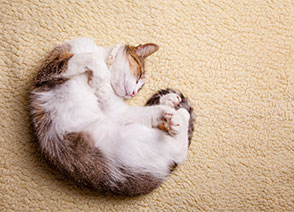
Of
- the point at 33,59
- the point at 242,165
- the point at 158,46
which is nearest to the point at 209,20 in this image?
the point at 158,46

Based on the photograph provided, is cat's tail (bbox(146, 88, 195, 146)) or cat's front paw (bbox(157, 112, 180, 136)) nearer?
cat's front paw (bbox(157, 112, 180, 136))

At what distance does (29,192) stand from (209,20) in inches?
75.2

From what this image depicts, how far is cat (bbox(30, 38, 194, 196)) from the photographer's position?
5.97 ft

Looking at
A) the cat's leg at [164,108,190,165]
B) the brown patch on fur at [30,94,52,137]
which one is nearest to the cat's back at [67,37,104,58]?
the brown patch on fur at [30,94,52,137]

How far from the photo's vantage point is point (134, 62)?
2.13 metres

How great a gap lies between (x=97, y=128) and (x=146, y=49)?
0.71m

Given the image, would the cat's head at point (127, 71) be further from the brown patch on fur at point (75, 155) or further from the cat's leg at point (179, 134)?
the cat's leg at point (179, 134)

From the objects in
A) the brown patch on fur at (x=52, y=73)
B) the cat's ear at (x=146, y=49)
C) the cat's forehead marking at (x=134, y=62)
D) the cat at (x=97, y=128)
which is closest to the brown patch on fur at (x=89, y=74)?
the cat at (x=97, y=128)

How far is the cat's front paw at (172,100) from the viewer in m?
2.06

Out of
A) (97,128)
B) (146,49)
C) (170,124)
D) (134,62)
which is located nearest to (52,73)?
(97,128)

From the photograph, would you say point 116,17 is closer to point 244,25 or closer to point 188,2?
point 188,2

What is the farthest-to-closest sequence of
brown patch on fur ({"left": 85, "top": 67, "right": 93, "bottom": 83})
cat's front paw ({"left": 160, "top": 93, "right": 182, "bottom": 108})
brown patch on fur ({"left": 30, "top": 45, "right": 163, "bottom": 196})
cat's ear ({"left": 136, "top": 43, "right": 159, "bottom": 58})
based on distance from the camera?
cat's ear ({"left": 136, "top": 43, "right": 159, "bottom": 58}) < cat's front paw ({"left": 160, "top": 93, "right": 182, "bottom": 108}) < brown patch on fur ({"left": 85, "top": 67, "right": 93, "bottom": 83}) < brown patch on fur ({"left": 30, "top": 45, "right": 163, "bottom": 196})

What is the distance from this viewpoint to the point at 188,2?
2455mm

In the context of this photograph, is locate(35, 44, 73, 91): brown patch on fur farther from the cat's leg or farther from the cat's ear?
the cat's leg
